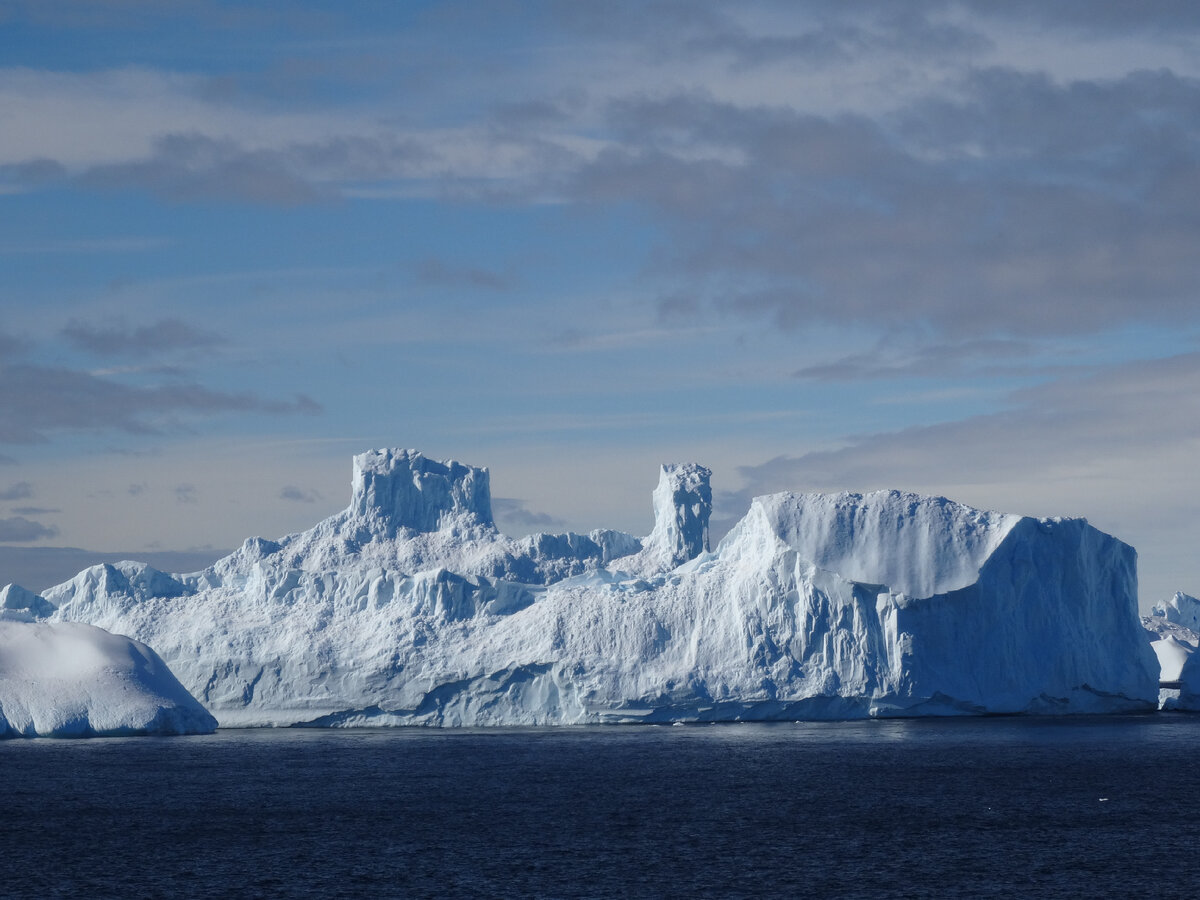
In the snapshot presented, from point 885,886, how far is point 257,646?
48371mm

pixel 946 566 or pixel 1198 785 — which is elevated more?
pixel 946 566

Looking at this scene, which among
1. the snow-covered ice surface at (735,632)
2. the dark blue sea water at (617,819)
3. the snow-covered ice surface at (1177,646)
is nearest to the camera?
the dark blue sea water at (617,819)

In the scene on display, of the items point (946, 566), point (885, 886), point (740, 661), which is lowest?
point (885, 886)

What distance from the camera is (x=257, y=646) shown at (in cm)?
7012

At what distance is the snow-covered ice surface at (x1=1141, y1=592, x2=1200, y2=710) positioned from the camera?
7581 centimetres

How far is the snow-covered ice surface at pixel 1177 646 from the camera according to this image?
7581cm

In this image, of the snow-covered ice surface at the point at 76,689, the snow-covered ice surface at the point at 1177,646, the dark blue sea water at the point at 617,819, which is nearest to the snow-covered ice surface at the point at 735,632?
the dark blue sea water at the point at 617,819

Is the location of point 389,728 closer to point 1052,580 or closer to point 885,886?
point 1052,580

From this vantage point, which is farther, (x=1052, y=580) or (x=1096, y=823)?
(x=1052, y=580)

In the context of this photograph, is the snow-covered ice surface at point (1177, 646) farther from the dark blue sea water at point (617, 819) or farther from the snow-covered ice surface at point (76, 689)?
the snow-covered ice surface at point (76, 689)

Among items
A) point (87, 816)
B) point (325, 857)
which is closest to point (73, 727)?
point (87, 816)

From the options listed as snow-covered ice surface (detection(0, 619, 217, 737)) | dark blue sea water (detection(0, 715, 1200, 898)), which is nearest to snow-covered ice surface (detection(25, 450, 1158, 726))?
dark blue sea water (detection(0, 715, 1200, 898))

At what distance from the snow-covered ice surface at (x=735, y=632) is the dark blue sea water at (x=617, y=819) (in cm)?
370

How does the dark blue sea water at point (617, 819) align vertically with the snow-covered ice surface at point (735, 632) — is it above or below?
below
